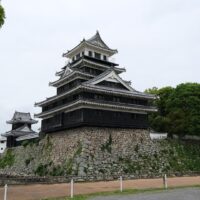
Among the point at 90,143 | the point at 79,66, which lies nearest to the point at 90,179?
the point at 90,143

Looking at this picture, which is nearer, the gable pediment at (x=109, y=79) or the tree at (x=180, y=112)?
the gable pediment at (x=109, y=79)

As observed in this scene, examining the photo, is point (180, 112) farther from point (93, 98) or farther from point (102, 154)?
point (102, 154)

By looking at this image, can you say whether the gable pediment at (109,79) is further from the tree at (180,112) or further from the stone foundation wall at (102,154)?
the tree at (180,112)

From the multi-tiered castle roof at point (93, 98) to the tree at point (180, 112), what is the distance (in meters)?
6.79

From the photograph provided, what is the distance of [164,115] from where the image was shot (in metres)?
51.6

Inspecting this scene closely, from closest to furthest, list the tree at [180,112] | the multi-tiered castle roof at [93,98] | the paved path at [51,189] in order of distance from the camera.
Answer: the paved path at [51,189] < the multi-tiered castle roof at [93,98] < the tree at [180,112]

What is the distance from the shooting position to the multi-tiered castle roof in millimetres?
37531

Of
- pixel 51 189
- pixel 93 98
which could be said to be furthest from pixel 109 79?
pixel 51 189

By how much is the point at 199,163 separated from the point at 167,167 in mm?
5891

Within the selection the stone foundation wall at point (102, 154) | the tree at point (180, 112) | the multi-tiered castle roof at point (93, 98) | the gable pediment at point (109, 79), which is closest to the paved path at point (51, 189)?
the stone foundation wall at point (102, 154)

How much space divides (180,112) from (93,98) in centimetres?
1581

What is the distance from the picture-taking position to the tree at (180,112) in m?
46.4

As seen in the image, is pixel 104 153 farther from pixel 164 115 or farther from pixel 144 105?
pixel 164 115

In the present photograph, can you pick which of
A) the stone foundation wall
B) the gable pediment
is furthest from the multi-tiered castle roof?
the stone foundation wall
